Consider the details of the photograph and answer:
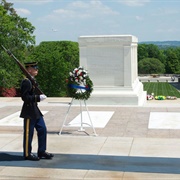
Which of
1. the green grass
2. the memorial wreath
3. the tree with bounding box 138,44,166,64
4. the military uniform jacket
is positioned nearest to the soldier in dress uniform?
the military uniform jacket

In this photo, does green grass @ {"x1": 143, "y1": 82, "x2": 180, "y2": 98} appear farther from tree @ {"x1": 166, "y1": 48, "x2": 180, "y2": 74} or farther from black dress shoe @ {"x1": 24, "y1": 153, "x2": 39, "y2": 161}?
black dress shoe @ {"x1": 24, "y1": 153, "x2": 39, "y2": 161}

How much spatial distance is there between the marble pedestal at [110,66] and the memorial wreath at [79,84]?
194 inches

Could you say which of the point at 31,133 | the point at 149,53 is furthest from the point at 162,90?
the point at 149,53

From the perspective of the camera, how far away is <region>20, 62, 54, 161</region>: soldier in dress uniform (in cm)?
656

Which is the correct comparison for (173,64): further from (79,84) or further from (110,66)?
(79,84)

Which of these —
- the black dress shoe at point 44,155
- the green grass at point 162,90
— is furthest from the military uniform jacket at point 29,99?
the green grass at point 162,90

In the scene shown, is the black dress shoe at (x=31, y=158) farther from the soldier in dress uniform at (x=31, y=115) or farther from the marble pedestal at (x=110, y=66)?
the marble pedestal at (x=110, y=66)

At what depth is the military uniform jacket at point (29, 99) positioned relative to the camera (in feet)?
21.4

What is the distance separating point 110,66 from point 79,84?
17.9 ft

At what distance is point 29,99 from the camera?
6586 millimetres

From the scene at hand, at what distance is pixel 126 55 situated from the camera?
552 inches

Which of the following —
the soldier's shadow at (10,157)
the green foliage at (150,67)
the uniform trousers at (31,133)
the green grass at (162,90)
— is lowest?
the green grass at (162,90)

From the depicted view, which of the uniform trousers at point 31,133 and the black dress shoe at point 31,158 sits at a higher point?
the uniform trousers at point 31,133

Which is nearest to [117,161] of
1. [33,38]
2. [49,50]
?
[33,38]
